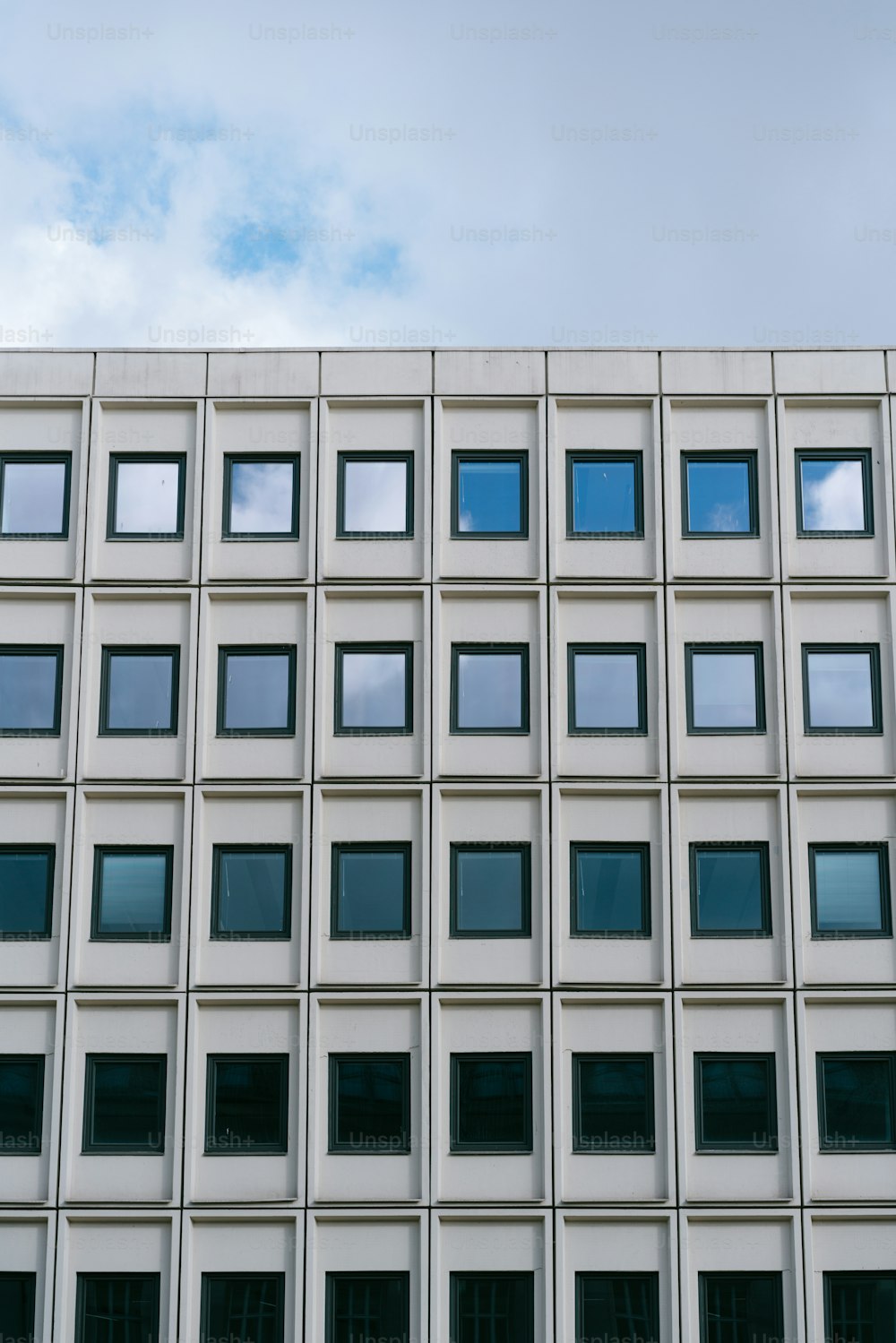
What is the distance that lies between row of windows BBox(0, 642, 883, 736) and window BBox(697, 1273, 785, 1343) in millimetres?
9283

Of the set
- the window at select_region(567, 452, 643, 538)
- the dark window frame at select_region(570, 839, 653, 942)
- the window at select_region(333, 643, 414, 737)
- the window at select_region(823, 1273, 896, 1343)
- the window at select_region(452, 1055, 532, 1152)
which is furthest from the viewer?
the window at select_region(567, 452, 643, 538)

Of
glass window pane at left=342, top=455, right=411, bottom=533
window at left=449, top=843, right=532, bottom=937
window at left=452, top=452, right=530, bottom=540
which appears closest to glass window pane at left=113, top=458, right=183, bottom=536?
glass window pane at left=342, top=455, right=411, bottom=533

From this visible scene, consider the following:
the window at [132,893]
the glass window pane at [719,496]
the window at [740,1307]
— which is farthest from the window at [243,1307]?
the glass window pane at [719,496]

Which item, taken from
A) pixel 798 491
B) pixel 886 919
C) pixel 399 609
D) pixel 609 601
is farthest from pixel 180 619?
pixel 886 919

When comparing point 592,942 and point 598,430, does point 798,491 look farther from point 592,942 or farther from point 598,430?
point 592,942

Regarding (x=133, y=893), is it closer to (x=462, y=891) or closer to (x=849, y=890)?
(x=462, y=891)

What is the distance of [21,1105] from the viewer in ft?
96.9

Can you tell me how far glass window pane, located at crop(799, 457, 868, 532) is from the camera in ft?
104

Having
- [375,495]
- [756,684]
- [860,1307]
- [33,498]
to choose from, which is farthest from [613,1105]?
[33,498]

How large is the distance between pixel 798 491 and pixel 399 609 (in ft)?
25.0

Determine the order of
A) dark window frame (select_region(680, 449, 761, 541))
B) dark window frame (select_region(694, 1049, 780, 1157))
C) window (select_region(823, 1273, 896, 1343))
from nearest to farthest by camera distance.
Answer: window (select_region(823, 1273, 896, 1343)), dark window frame (select_region(694, 1049, 780, 1157)), dark window frame (select_region(680, 449, 761, 541))

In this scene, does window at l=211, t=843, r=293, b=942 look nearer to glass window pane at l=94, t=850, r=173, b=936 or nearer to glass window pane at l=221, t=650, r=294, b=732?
glass window pane at l=94, t=850, r=173, b=936

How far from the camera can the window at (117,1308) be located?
28.8 meters

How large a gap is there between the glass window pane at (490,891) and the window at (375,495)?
6.03m
